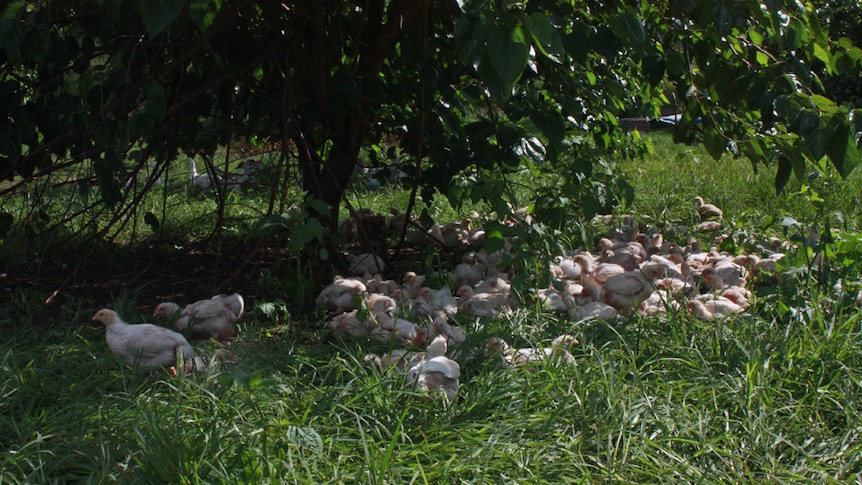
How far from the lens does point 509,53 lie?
5.82ft

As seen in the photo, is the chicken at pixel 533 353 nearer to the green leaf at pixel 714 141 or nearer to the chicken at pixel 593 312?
the chicken at pixel 593 312

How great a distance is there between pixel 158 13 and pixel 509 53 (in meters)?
0.73

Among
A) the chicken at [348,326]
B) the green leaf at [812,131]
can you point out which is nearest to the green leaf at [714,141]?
the green leaf at [812,131]

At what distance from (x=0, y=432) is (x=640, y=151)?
3950 mm

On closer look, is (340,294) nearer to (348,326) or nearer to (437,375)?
(348,326)

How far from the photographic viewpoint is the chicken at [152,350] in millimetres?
2406

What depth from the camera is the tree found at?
252 centimetres

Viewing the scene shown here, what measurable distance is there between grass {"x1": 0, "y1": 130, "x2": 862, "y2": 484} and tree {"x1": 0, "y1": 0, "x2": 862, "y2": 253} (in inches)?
20.6

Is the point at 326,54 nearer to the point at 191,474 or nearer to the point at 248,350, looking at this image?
the point at 248,350

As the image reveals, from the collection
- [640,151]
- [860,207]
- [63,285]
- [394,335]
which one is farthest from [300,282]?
[860,207]

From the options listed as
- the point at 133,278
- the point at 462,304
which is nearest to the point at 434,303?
the point at 462,304

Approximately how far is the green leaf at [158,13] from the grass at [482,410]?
795 millimetres

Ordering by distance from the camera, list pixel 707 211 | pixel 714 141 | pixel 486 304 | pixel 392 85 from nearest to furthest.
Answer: pixel 714 141 → pixel 486 304 → pixel 392 85 → pixel 707 211

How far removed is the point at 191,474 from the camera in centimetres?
177
